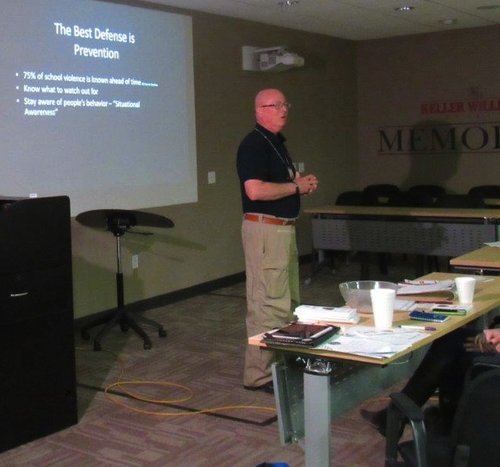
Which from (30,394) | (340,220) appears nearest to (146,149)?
(340,220)

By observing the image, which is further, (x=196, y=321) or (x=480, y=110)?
(x=480, y=110)

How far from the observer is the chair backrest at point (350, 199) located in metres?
8.16

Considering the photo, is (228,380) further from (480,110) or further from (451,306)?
(480,110)

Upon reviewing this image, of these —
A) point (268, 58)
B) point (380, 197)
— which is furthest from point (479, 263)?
point (380, 197)

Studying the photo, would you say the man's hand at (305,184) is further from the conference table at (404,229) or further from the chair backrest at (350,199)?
the chair backrest at (350,199)

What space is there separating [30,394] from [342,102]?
6309mm

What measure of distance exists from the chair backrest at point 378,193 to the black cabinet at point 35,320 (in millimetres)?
5080

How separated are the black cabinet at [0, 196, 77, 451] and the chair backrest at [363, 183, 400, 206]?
16.7ft

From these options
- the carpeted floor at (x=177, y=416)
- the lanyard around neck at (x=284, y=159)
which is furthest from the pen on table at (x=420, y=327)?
the lanyard around neck at (x=284, y=159)

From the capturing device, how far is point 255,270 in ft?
13.0

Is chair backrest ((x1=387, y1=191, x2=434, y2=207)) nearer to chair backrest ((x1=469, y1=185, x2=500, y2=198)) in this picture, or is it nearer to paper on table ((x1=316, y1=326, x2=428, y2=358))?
chair backrest ((x1=469, y1=185, x2=500, y2=198))

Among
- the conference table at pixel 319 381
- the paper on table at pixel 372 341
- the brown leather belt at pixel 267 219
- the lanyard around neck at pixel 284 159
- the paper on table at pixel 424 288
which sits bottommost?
the conference table at pixel 319 381

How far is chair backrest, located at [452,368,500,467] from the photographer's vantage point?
1791mm

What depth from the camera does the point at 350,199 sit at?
323 inches
